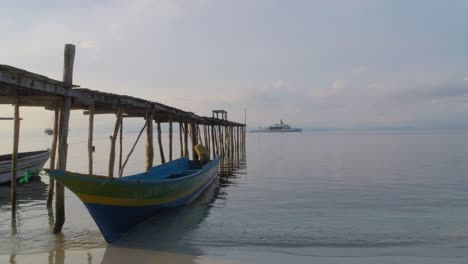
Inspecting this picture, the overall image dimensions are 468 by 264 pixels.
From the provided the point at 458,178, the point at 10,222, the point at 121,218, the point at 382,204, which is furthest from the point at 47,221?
the point at 458,178

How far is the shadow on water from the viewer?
7.89 meters

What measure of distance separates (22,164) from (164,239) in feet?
38.7

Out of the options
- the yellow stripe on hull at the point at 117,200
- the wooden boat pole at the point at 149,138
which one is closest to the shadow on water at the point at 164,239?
the yellow stripe on hull at the point at 117,200

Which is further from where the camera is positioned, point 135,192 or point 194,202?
point 194,202

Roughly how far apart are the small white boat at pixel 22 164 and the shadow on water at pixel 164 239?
8769 mm

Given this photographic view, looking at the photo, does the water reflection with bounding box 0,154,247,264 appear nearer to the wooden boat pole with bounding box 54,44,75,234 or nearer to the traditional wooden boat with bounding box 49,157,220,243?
the traditional wooden boat with bounding box 49,157,220,243

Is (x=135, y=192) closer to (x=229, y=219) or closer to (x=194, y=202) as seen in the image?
(x=229, y=219)

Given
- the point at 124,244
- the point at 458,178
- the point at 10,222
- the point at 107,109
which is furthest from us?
the point at 458,178

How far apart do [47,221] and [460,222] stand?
10939mm

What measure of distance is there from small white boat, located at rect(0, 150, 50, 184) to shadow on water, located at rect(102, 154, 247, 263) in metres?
8.77

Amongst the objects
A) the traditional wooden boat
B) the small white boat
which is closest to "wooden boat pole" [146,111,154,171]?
the traditional wooden boat

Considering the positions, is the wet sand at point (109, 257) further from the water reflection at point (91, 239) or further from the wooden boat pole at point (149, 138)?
the wooden boat pole at point (149, 138)

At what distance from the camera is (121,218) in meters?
9.02

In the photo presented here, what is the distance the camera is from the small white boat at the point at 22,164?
55.4ft
